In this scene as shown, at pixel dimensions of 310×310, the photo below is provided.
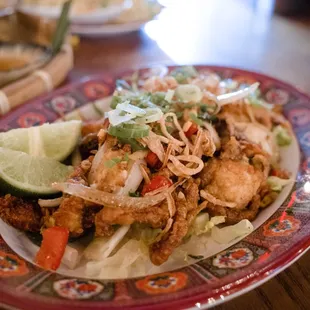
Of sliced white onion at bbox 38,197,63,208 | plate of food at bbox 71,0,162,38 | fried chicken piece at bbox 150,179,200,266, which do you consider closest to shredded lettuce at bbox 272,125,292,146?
fried chicken piece at bbox 150,179,200,266

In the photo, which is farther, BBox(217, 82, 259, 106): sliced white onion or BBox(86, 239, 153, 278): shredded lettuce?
BBox(217, 82, 259, 106): sliced white onion

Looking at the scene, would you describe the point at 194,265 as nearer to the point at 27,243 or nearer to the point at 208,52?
the point at 27,243

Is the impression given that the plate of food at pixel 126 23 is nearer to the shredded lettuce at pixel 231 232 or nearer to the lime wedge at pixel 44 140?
the lime wedge at pixel 44 140

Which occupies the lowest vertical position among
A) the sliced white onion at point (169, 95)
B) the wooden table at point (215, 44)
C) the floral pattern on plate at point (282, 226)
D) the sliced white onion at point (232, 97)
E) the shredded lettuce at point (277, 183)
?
the wooden table at point (215, 44)

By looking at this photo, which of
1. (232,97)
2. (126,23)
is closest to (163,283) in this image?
(232,97)

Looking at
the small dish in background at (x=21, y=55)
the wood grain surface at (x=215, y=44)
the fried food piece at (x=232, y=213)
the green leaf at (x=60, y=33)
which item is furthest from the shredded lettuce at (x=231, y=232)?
the green leaf at (x=60, y=33)

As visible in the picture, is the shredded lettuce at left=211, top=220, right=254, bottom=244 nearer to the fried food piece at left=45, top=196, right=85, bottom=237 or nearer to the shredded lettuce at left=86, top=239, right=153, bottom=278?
the shredded lettuce at left=86, top=239, right=153, bottom=278

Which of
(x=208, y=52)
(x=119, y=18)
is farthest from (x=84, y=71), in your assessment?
(x=208, y=52)
